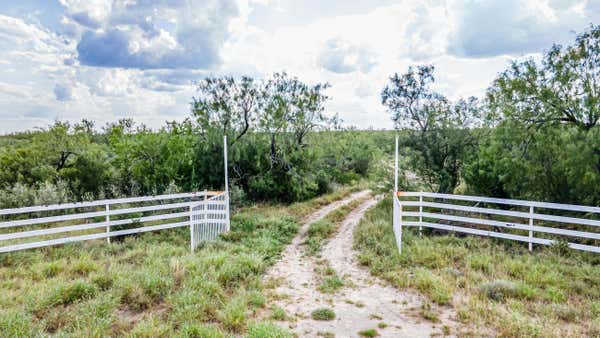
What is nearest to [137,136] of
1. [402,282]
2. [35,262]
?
[35,262]

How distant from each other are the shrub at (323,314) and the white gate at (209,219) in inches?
146

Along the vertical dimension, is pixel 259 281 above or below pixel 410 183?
below

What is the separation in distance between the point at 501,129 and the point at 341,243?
16.9ft

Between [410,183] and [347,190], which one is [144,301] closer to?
[410,183]

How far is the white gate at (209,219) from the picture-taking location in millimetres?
7715

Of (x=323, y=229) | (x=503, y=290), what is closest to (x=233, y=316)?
(x=503, y=290)

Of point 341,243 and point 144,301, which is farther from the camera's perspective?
point 341,243

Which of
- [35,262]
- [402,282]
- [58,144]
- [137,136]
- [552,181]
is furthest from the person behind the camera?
[58,144]

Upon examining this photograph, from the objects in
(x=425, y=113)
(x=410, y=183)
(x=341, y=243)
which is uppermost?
(x=425, y=113)

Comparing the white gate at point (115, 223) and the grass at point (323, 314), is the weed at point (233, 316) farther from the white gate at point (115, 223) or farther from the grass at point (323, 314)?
the white gate at point (115, 223)

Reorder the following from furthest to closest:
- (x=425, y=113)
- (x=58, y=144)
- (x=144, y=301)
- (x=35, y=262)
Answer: (x=58, y=144) < (x=425, y=113) < (x=35, y=262) < (x=144, y=301)

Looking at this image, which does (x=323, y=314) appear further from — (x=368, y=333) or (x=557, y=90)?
(x=557, y=90)

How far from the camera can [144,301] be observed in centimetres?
488

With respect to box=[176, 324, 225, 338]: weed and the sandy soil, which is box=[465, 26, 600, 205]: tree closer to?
the sandy soil
